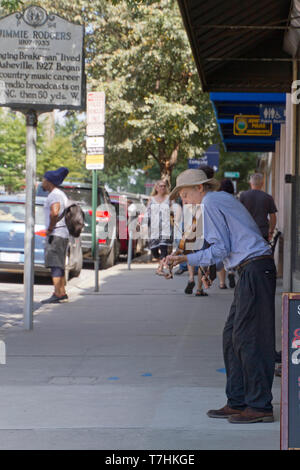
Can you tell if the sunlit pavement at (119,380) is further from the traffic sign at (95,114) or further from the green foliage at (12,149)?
the green foliage at (12,149)

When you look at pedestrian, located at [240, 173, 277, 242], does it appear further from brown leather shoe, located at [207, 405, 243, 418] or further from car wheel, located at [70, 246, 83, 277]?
brown leather shoe, located at [207, 405, 243, 418]

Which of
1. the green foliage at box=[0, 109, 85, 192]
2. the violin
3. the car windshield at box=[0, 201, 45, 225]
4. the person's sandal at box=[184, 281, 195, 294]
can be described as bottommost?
the person's sandal at box=[184, 281, 195, 294]

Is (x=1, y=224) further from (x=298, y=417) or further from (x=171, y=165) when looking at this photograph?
(x=171, y=165)

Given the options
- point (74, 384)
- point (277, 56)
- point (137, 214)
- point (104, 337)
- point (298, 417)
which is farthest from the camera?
point (137, 214)

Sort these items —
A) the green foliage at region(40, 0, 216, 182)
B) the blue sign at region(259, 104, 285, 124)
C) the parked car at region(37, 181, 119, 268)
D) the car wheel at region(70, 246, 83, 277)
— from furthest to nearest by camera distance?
the green foliage at region(40, 0, 216, 182), the parked car at region(37, 181, 119, 268), the car wheel at region(70, 246, 83, 277), the blue sign at region(259, 104, 285, 124)

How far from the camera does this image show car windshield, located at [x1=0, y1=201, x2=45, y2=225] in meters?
13.7

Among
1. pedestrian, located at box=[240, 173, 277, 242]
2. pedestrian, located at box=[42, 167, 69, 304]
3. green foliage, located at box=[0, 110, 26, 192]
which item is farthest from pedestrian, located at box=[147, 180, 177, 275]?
green foliage, located at box=[0, 110, 26, 192]

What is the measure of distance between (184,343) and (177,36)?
15.3 meters

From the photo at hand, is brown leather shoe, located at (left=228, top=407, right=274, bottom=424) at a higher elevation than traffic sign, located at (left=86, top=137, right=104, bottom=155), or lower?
lower

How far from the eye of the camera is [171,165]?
26.0 meters

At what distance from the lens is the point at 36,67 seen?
28.6ft

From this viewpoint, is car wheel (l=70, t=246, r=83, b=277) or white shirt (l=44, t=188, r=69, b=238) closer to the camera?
white shirt (l=44, t=188, r=69, b=238)

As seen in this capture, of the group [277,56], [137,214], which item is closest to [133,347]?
[277,56]

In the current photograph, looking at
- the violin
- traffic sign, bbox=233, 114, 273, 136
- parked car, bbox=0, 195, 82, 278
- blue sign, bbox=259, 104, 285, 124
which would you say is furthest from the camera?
traffic sign, bbox=233, 114, 273, 136
